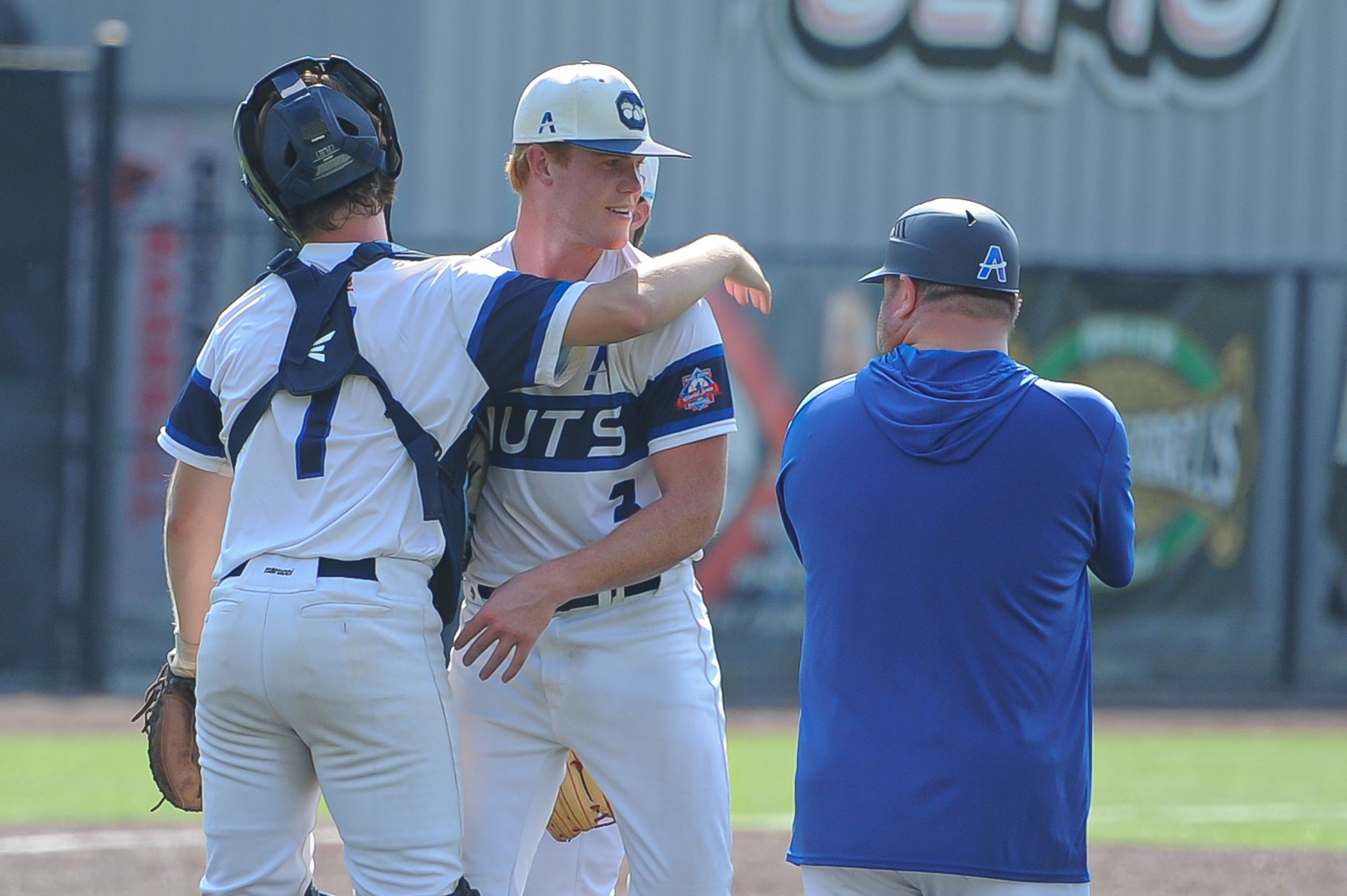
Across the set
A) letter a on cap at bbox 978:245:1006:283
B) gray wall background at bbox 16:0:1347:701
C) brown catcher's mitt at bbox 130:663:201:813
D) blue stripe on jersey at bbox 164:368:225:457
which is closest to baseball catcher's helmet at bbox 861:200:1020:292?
letter a on cap at bbox 978:245:1006:283

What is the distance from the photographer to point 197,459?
329 centimetres

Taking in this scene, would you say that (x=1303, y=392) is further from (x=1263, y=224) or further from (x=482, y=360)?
(x=482, y=360)

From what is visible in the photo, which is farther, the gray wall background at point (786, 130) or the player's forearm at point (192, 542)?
the gray wall background at point (786, 130)

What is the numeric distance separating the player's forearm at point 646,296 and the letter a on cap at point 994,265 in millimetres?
626

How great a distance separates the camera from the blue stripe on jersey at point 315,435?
299 cm

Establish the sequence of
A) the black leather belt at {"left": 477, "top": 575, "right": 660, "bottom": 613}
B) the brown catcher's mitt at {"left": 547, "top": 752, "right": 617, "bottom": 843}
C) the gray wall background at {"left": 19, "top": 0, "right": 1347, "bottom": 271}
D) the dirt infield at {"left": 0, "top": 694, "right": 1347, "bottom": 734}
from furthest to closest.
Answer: the gray wall background at {"left": 19, "top": 0, "right": 1347, "bottom": 271} → the dirt infield at {"left": 0, "top": 694, "right": 1347, "bottom": 734} → the brown catcher's mitt at {"left": 547, "top": 752, "right": 617, "bottom": 843} → the black leather belt at {"left": 477, "top": 575, "right": 660, "bottom": 613}

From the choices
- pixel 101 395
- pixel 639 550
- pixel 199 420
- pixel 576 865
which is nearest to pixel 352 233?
pixel 199 420

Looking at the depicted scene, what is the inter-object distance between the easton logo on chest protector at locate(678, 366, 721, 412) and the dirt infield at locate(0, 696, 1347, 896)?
9.97 feet

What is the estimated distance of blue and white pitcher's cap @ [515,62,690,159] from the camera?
11.1 feet

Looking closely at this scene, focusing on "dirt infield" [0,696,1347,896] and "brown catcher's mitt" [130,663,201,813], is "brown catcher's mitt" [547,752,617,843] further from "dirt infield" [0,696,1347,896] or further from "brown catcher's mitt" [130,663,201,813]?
"dirt infield" [0,696,1347,896]

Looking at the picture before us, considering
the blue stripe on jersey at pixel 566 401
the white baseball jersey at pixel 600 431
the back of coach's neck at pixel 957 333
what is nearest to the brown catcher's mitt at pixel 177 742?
the white baseball jersey at pixel 600 431

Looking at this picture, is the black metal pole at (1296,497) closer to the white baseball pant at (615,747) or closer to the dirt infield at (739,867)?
the dirt infield at (739,867)

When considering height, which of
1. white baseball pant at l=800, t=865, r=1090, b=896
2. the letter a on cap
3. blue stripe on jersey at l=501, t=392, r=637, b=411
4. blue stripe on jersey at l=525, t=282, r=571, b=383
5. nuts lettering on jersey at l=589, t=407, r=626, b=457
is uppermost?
the letter a on cap

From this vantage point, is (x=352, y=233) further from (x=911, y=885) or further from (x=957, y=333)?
(x=911, y=885)
